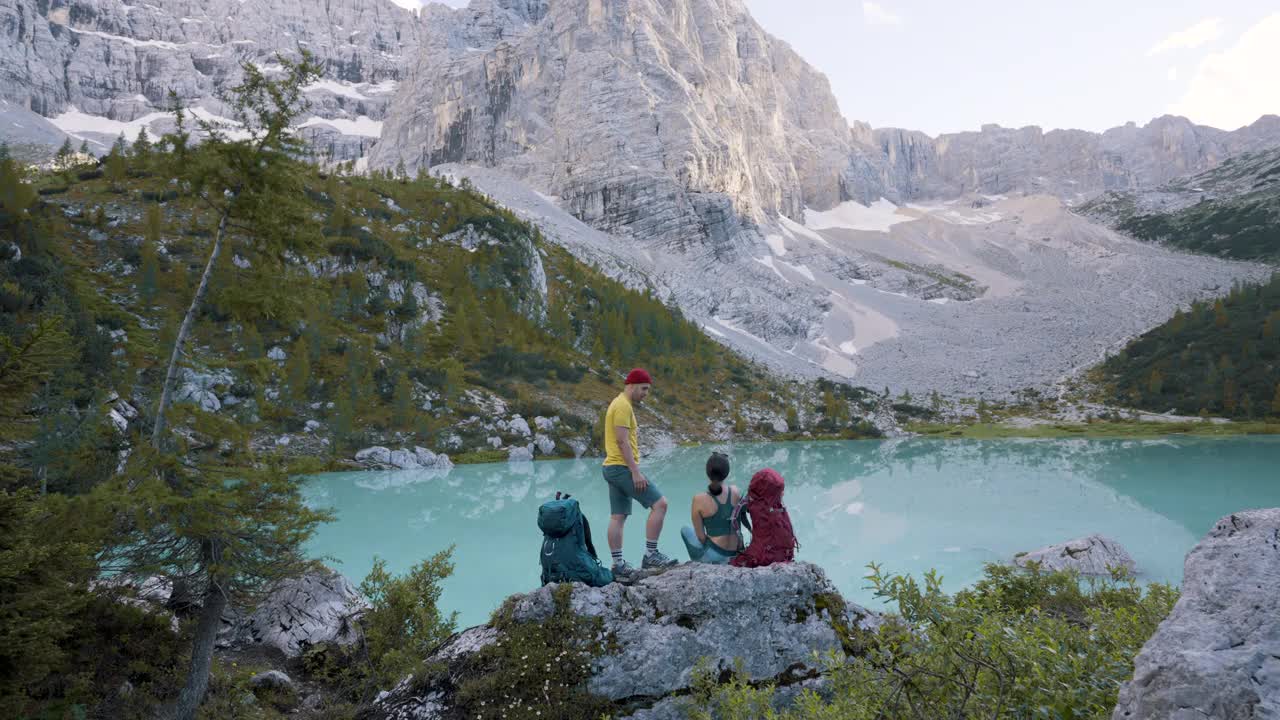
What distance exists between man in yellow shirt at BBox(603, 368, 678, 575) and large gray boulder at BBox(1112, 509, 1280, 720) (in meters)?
5.03

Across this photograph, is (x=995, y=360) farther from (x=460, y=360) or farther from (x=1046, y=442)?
(x=460, y=360)

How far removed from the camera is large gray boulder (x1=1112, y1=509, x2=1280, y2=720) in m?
2.05

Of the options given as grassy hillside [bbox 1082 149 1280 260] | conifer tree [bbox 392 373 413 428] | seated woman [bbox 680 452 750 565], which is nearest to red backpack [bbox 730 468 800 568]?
seated woman [bbox 680 452 750 565]

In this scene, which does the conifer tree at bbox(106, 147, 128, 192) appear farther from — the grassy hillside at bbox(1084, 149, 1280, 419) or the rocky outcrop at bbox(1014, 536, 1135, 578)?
the grassy hillside at bbox(1084, 149, 1280, 419)

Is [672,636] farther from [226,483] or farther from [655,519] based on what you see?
[226,483]

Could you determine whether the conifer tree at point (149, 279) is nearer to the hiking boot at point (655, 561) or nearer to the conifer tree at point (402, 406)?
the conifer tree at point (402, 406)

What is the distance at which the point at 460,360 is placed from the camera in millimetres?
55906

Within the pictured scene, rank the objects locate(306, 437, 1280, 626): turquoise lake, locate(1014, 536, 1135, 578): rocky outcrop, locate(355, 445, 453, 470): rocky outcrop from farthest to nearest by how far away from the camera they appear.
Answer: locate(355, 445, 453, 470): rocky outcrop, locate(306, 437, 1280, 626): turquoise lake, locate(1014, 536, 1135, 578): rocky outcrop

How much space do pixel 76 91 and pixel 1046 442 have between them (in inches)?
9885

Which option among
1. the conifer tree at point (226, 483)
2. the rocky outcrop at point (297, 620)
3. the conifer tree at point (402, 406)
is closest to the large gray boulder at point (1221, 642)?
the conifer tree at point (226, 483)

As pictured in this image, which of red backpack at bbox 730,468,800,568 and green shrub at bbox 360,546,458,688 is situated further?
green shrub at bbox 360,546,458,688

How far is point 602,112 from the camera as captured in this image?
12438 centimetres

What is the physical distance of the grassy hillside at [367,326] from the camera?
1738cm

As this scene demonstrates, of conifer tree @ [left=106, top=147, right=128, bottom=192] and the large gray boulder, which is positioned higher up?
conifer tree @ [left=106, top=147, right=128, bottom=192]
